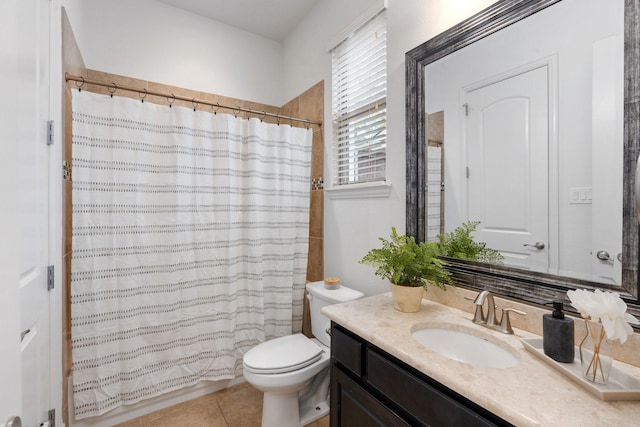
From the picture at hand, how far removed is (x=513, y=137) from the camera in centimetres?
111

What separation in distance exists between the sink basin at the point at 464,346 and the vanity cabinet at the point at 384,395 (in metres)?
0.18

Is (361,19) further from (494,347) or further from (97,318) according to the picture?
(97,318)

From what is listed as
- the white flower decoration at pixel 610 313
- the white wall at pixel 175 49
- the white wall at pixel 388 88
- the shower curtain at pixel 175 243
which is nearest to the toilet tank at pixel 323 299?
the white wall at pixel 388 88

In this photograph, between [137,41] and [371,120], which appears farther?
[137,41]

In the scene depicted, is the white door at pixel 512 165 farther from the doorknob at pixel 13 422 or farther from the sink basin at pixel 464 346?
the doorknob at pixel 13 422

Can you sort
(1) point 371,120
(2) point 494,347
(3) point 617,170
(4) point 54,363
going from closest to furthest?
(3) point 617,170
(2) point 494,347
(4) point 54,363
(1) point 371,120

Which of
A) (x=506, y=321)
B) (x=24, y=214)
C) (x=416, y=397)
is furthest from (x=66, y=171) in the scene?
(x=506, y=321)

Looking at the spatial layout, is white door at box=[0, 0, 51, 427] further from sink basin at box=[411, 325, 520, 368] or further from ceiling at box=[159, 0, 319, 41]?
ceiling at box=[159, 0, 319, 41]

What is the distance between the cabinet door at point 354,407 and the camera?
38.4 inches

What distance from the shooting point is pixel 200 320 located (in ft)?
6.31

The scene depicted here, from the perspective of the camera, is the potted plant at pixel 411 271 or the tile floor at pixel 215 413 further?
the tile floor at pixel 215 413

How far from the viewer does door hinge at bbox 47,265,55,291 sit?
46.8 inches

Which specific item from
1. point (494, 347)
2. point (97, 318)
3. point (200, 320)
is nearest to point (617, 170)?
point (494, 347)

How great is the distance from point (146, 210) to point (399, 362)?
158 cm
